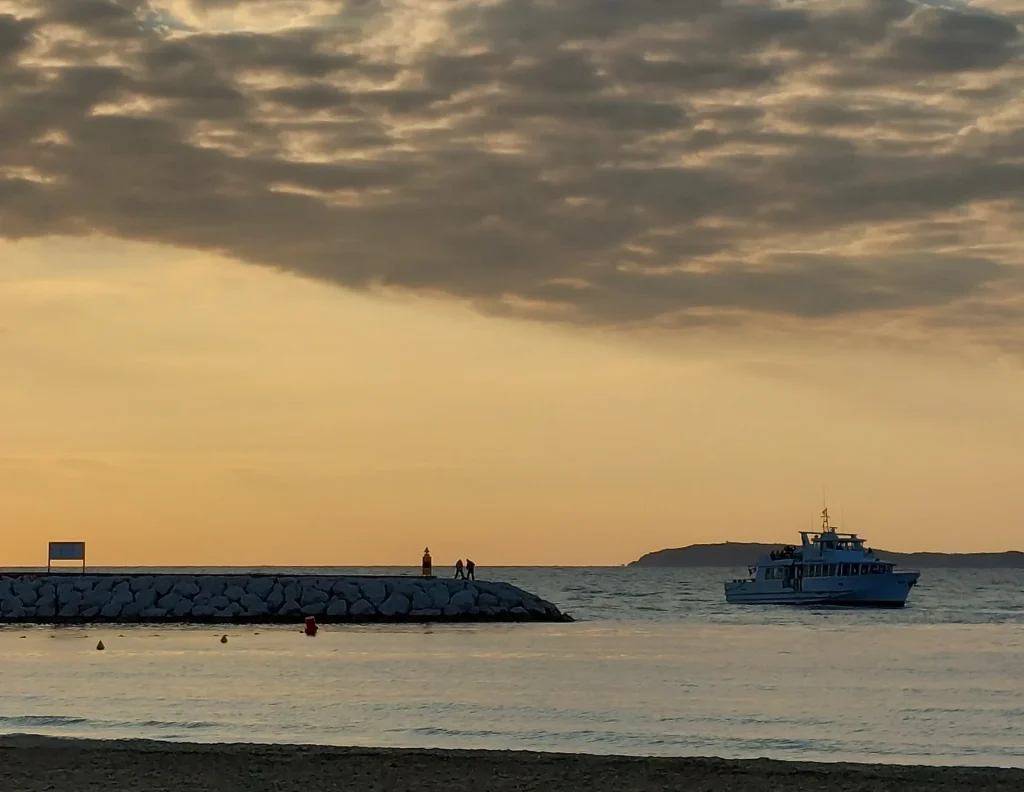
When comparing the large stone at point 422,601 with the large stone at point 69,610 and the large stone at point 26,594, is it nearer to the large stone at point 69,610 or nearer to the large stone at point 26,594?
the large stone at point 69,610

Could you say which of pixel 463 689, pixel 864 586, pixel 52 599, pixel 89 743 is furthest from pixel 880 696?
pixel 864 586

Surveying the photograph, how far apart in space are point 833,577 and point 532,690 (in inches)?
2287

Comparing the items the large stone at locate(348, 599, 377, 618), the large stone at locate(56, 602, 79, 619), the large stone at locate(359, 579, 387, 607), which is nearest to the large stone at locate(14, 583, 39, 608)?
the large stone at locate(56, 602, 79, 619)

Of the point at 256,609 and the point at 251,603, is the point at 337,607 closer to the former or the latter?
the point at 256,609

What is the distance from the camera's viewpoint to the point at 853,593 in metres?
91.4

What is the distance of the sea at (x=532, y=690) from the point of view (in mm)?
27344

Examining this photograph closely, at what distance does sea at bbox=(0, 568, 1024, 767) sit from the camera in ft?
89.7

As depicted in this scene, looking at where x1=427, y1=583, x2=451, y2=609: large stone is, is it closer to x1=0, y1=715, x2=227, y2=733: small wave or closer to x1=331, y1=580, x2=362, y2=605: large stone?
x1=331, y1=580, x2=362, y2=605: large stone

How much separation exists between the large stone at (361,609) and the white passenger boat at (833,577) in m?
33.3

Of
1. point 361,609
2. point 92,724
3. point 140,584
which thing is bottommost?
point 92,724

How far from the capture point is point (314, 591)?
226 feet

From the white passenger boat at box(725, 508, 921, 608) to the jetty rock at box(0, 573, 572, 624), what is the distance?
25604 millimetres

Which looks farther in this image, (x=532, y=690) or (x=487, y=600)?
(x=487, y=600)

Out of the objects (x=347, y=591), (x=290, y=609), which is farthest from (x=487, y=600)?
(x=290, y=609)
